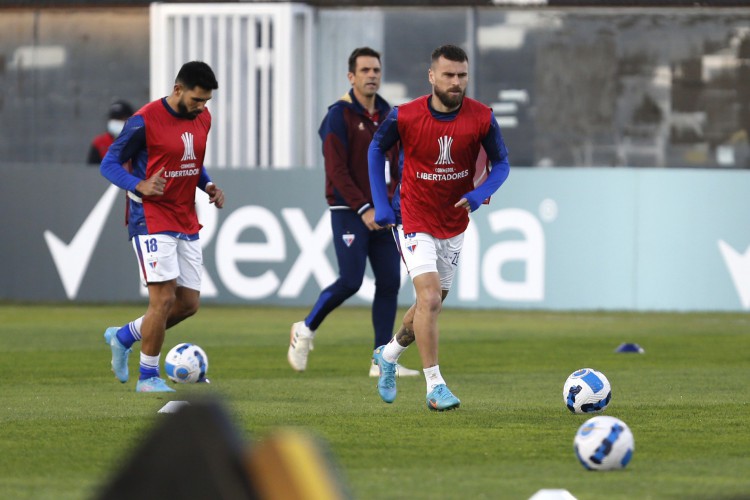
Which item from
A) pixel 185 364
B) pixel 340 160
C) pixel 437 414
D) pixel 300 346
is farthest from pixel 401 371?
pixel 437 414

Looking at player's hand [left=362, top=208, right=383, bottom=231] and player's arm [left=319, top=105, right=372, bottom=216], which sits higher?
player's arm [left=319, top=105, right=372, bottom=216]

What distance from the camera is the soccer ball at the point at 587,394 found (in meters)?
9.12

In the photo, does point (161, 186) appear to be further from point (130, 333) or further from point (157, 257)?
point (130, 333)

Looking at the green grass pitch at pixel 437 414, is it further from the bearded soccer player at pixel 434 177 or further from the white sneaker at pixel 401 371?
Answer: the bearded soccer player at pixel 434 177

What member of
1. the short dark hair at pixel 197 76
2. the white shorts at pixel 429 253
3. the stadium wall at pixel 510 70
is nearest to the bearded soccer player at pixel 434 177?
the white shorts at pixel 429 253

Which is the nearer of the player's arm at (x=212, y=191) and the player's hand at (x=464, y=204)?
the player's hand at (x=464, y=204)

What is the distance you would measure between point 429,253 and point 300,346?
290 centimetres

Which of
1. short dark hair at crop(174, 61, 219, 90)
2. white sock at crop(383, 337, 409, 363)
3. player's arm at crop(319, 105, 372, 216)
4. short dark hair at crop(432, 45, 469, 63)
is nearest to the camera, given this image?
short dark hair at crop(432, 45, 469, 63)

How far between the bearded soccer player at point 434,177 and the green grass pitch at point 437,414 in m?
0.73

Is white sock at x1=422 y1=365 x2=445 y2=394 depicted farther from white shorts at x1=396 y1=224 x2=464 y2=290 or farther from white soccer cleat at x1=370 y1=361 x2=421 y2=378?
white soccer cleat at x1=370 y1=361 x2=421 y2=378

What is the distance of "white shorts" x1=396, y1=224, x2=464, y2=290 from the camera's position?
9586mm

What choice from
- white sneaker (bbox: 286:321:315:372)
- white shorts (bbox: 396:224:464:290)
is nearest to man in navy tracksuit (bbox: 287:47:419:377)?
white sneaker (bbox: 286:321:315:372)

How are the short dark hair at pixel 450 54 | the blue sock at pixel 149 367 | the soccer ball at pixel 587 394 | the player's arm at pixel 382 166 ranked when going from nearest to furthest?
the soccer ball at pixel 587 394, the short dark hair at pixel 450 54, the player's arm at pixel 382 166, the blue sock at pixel 149 367

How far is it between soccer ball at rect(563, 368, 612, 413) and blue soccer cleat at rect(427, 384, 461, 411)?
64cm
